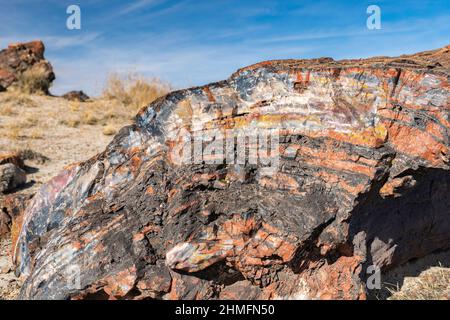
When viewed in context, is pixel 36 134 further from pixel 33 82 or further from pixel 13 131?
pixel 33 82

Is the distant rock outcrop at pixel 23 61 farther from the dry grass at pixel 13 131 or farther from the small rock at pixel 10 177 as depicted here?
the small rock at pixel 10 177

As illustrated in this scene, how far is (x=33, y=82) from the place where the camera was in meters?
16.8

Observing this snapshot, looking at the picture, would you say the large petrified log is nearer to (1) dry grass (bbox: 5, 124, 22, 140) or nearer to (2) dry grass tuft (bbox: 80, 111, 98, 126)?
(1) dry grass (bbox: 5, 124, 22, 140)

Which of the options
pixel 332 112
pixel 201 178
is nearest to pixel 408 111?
pixel 332 112

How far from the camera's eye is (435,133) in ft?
11.9

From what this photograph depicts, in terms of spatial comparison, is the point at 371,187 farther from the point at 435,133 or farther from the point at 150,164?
the point at 150,164

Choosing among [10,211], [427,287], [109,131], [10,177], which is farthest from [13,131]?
[427,287]

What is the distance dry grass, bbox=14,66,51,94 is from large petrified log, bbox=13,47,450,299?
1382 centimetres

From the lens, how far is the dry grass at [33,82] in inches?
653

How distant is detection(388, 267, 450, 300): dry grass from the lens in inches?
162

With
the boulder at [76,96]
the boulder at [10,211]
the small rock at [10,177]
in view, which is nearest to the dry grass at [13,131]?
the small rock at [10,177]

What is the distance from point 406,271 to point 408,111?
1.73 metres

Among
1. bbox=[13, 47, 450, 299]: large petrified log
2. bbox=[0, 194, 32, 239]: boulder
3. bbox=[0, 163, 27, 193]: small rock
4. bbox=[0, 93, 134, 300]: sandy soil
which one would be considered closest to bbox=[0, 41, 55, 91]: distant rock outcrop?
bbox=[0, 93, 134, 300]: sandy soil

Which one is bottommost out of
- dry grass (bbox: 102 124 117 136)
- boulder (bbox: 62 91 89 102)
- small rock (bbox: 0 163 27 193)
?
small rock (bbox: 0 163 27 193)
